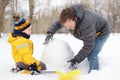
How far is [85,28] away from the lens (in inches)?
116

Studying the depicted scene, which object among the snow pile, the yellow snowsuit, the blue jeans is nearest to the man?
the blue jeans

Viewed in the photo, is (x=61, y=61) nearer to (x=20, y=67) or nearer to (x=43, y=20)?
(x=20, y=67)

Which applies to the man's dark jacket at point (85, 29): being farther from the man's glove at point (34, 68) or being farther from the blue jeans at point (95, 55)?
the man's glove at point (34, 68)

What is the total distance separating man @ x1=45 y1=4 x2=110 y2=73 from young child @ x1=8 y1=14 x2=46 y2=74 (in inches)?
14.1

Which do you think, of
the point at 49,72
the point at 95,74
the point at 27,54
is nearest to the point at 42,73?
the point at 49,72

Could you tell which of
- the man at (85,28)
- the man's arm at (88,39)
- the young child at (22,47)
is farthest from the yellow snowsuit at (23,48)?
the man's arm at (88,39)

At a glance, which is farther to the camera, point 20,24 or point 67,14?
point 20,24

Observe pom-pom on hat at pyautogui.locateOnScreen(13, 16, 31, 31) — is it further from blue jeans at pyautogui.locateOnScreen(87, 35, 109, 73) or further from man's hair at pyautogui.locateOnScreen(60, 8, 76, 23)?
blue jeans at pyautogui.locateOnScreen(87, 35, 109, 73)

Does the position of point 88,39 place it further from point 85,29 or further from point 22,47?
point 22,47

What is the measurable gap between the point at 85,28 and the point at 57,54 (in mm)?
600

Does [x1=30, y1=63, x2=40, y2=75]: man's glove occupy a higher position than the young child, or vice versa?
the young child

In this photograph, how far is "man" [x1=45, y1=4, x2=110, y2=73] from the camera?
2.86 metres

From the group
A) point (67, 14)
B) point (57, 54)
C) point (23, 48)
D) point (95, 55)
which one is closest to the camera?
point (67, 14)

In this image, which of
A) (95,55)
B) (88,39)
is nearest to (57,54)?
(95,55)
